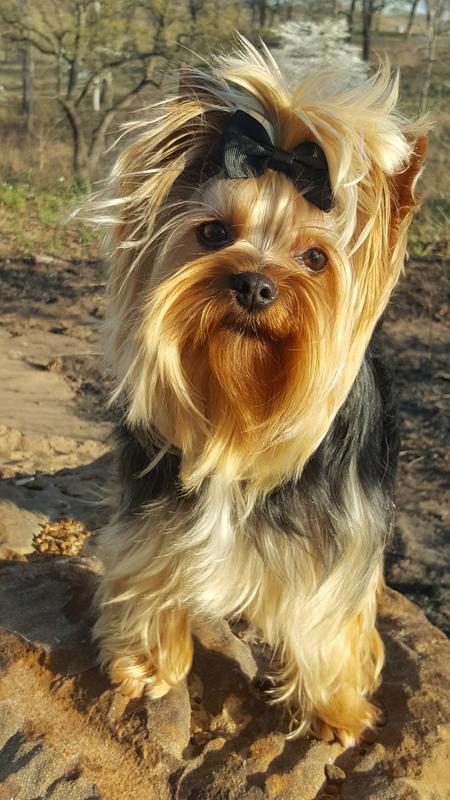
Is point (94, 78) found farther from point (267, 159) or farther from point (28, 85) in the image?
point (267, 159)

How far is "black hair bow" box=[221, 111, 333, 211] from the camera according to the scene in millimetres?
2275

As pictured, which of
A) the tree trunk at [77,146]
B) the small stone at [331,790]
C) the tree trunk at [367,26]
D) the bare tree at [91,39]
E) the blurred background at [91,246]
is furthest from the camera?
the tree trunk at [367,26]

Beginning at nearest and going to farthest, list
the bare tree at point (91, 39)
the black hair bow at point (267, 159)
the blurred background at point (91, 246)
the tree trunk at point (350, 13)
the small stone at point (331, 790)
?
the black hair bow at point (267, 159), the small stone at point (331, 790), the blurred background at point (91, 246), the bare tree at point (91, 39), the tree trunk at point (350, 13)

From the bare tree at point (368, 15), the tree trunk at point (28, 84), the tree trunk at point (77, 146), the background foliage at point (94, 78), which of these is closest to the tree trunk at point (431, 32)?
the background foliage at point (94, 78)

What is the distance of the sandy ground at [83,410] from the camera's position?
172 inches

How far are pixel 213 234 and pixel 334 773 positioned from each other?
6.38 ft

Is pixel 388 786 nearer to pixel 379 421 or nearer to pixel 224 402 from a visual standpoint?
pixel 379 421

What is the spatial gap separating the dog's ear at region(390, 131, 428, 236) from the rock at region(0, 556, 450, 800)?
72.0 inches

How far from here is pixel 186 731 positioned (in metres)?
2.79

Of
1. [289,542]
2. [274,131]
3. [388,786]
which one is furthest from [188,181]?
[388,786]

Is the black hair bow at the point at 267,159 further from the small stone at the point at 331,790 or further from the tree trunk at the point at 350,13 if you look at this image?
the tree trunk at the point at 350,13

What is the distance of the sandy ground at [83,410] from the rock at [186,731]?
32.3 inches

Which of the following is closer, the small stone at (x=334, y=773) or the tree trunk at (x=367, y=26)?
the small stone at (x=334, y=773)

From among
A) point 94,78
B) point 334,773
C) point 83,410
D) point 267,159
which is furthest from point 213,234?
point 94,78
